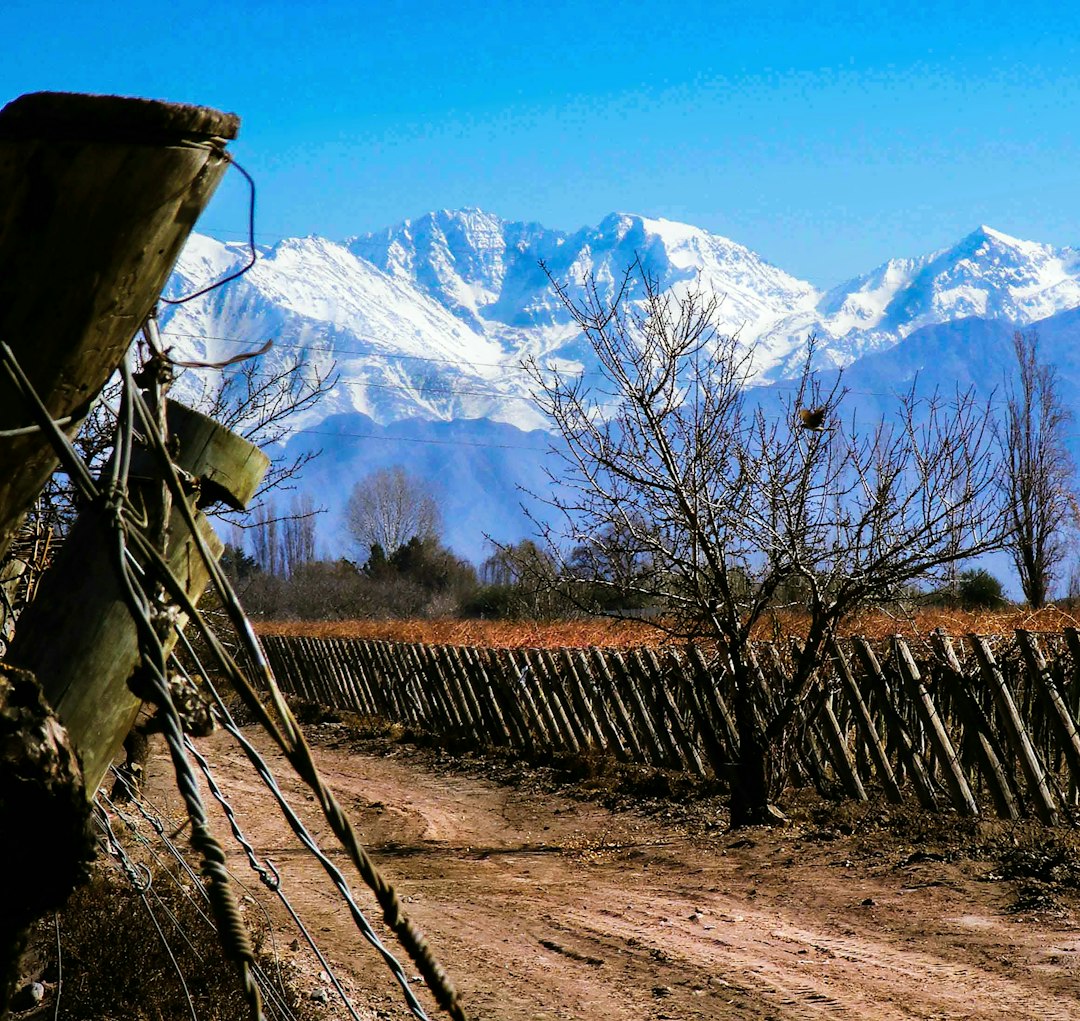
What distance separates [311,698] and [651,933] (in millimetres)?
15770

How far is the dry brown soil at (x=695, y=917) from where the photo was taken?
482cm

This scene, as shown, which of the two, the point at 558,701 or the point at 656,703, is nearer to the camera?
the point at 656,703

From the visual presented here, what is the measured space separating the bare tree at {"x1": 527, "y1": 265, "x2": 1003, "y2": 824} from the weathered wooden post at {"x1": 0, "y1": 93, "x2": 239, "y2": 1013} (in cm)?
647

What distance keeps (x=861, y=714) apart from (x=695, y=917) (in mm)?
2908

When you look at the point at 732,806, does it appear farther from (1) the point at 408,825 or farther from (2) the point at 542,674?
(2) the point at 542,674

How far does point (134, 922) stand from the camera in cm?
491

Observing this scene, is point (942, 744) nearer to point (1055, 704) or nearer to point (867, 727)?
point (867, 727)

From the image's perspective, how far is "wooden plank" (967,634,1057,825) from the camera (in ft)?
24.1

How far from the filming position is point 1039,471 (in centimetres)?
3225

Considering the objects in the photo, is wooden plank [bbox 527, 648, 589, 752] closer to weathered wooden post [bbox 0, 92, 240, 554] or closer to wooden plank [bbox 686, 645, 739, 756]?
wooden plank [bbox 686, 645, 739, 756]

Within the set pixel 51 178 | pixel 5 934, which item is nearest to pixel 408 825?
pixel 5 934

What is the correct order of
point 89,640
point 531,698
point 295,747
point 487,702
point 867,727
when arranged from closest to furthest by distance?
point 295,747, point 89,640, point 867,727, point 531,698, point 487,702

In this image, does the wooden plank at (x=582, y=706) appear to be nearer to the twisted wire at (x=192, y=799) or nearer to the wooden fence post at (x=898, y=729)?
the wooden fence post at (x=898, y=729)

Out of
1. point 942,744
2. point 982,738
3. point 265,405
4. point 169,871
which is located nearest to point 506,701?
point 265,405
